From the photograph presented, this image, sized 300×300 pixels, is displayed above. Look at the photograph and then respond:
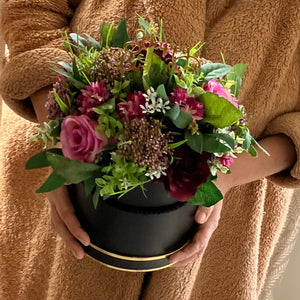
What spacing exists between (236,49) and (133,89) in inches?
11.7

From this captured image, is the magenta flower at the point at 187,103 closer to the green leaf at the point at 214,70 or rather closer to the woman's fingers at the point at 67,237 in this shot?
the green leaf at the point at 214,70

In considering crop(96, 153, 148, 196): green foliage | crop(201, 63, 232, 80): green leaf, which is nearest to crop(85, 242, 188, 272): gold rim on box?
crop(96, 153, 148, 196): green foliage

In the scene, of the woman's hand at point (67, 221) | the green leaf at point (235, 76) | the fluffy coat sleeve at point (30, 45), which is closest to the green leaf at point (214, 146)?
the green leaf at point (235, 76)

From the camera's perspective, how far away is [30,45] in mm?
739

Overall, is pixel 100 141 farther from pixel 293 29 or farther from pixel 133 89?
pixel 293 29

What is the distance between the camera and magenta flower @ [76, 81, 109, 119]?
0.44 metres

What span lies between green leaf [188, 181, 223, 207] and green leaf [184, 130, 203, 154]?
0.25 feet

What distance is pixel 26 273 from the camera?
0.85 m

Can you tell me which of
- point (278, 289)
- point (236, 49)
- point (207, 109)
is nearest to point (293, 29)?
point (236, 49)

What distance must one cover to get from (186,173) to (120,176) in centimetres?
7

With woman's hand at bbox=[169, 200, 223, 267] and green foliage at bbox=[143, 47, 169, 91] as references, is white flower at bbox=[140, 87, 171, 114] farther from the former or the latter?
woman's hand at bbox=[169, 200, 223, 267]

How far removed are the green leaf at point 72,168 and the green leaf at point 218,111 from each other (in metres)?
0.12

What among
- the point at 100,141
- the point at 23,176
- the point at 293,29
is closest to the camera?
the point at 100,141

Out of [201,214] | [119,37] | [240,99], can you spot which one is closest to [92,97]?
[119,37]
